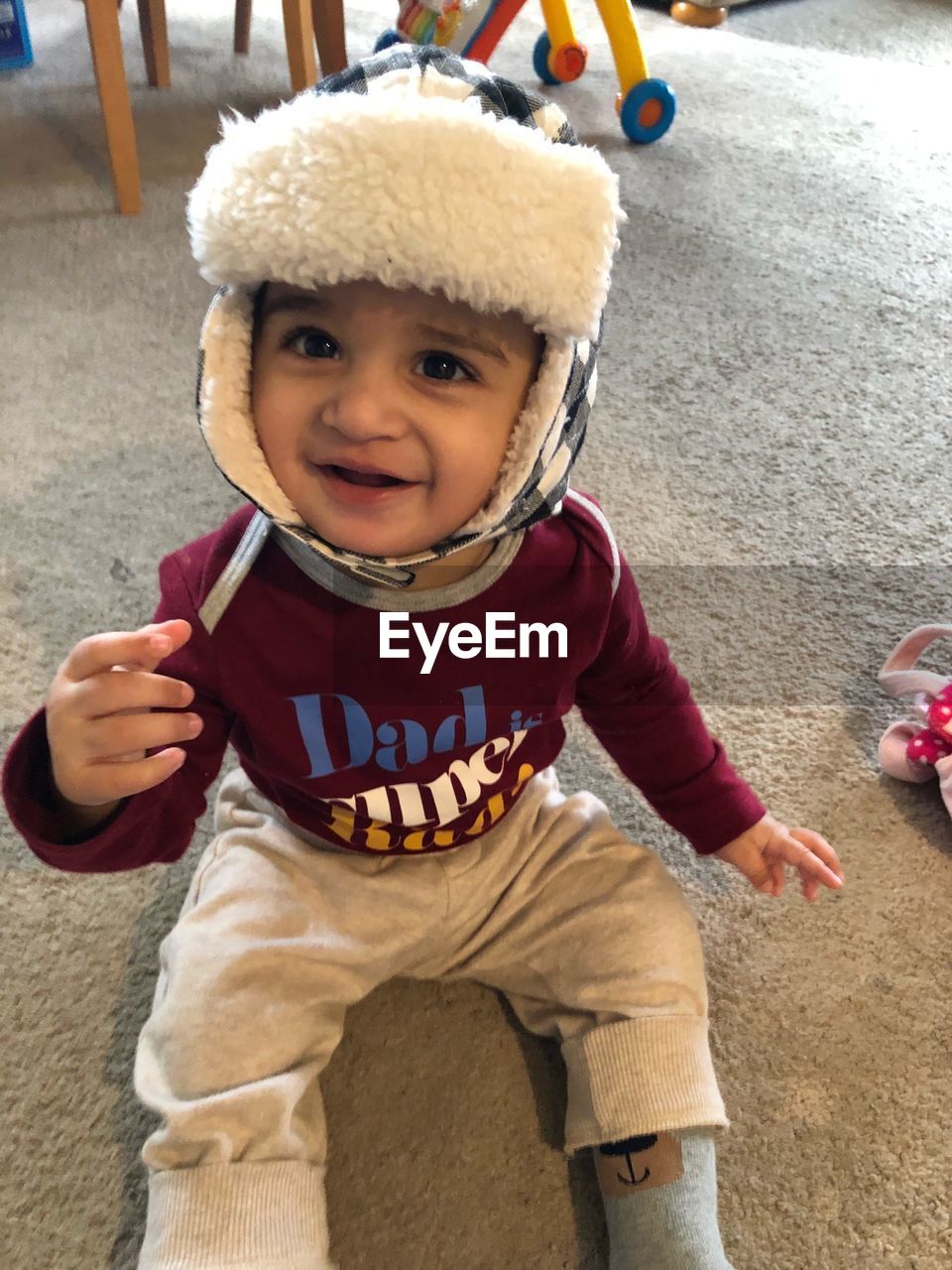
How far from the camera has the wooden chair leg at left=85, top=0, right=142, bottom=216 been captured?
52.8 inches

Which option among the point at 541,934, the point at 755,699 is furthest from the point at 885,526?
the point at 541,934

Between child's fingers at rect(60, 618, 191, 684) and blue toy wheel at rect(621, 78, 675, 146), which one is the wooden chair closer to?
blue toy wheel at rect(621, 78, 675, 146)

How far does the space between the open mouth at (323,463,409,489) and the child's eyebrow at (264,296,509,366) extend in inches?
2.8

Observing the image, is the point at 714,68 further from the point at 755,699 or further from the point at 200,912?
the point at 200,912

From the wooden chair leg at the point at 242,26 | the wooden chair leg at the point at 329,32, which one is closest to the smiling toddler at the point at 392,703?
the wooden chair leg at the point at 329,32

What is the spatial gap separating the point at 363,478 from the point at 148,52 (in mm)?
1576

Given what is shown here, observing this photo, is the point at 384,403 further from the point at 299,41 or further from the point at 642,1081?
the point at 299,41

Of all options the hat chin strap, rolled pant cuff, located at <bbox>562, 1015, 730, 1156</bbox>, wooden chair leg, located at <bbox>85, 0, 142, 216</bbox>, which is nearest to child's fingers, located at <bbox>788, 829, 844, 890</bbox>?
rolled pant cuff, located at <bbox>562, 1015, 730, 1156</bbox>

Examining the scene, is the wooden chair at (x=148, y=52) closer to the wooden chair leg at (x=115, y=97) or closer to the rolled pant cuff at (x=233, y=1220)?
the wooden chair leg at (x=115, y=97)

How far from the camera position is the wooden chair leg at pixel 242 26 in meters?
1.79

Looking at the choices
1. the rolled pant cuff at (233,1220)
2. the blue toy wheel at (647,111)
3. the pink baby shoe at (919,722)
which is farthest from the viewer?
the blue toy wheel at (647,111)

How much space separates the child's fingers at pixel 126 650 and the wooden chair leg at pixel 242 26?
5.57 ft

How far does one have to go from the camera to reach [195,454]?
110 centimetres

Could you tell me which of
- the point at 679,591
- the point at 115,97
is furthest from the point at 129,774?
the point at 115,97
